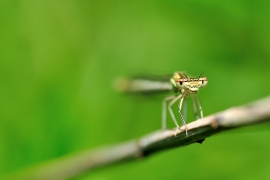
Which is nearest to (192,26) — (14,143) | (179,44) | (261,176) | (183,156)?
(179,44)

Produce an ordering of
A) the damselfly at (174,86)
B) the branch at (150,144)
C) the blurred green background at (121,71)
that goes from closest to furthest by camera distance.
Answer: the branch at (150,144)
the damselfly at (174,86)
the blurred green background at (121,71)

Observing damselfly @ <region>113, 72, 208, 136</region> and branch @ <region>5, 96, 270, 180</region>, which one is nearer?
branch @ <region>5, 96, 270, 180</region>

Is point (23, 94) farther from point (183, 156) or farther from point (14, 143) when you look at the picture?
point (183, 156)

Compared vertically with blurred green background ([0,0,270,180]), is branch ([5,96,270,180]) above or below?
below

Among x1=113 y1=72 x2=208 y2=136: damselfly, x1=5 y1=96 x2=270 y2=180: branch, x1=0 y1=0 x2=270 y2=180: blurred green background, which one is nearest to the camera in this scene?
x1=5 y1=96 x2=270 y2=180: branch

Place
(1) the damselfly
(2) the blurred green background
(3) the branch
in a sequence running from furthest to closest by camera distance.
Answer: (2) the blurred green background < (1) the damselfly < (3) the branch

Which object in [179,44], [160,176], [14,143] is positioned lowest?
[160,176]
